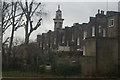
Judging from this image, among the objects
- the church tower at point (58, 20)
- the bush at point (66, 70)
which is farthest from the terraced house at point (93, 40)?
the bush at point (66, 70)

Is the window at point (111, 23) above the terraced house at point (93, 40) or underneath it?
above

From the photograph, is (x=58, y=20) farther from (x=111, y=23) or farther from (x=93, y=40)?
(x=93, y=40)

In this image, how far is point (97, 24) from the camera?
49406mm

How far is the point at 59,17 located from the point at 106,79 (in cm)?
4317

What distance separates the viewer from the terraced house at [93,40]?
105 ft

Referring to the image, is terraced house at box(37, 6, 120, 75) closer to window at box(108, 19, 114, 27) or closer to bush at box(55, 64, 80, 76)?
window at box(108, 19, 114, 27)

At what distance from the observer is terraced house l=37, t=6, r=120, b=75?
32031 mm

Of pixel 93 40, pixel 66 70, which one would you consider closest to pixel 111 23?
pixel 93 40

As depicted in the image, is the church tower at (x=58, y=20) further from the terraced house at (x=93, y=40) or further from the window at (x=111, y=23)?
the window at (x=111, y=23)

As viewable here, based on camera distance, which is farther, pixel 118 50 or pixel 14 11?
pixel 14 11

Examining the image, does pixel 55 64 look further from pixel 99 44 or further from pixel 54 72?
pixel 99 44

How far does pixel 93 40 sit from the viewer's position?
33531mm

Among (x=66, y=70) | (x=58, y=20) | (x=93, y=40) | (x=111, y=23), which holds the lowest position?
(x=66, y=70)

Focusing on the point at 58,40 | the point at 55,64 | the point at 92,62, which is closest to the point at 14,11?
the point at 55,64
